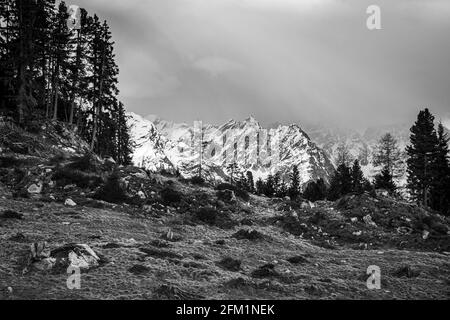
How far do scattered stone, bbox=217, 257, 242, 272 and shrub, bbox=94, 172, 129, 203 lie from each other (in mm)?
11899

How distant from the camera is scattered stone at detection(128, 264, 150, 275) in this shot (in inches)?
506

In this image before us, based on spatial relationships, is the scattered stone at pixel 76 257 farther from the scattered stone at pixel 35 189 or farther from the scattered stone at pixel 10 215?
the scattered stone at pixel 35 189

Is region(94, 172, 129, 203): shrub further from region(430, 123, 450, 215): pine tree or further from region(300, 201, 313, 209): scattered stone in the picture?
region(430, 123, 450, 215): pine tree

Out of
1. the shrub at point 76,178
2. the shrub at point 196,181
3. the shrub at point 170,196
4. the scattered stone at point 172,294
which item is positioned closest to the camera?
the scattered stone at point 172,294

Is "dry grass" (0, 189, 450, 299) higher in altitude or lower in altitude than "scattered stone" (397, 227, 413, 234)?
lower

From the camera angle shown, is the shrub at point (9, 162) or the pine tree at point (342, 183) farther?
the pine tree at point (342, 183)

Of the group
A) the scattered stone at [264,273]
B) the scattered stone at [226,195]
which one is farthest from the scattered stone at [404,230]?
the scattered stone at [264,273]

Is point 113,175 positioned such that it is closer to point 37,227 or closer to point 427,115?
point 37,227

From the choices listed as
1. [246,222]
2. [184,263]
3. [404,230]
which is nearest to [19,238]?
[184,263]

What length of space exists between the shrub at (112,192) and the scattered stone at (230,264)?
11.9 meters

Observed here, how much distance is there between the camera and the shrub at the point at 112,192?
82.2 ft

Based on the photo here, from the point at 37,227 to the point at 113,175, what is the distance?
11638 millimetres

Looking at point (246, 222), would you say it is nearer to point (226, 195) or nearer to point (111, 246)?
point (226, 195)

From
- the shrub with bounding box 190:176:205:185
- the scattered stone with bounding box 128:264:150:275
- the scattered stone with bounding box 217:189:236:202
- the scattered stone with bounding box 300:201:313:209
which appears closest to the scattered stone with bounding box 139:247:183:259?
the scattered stone with bounding box 128:264:150:275
